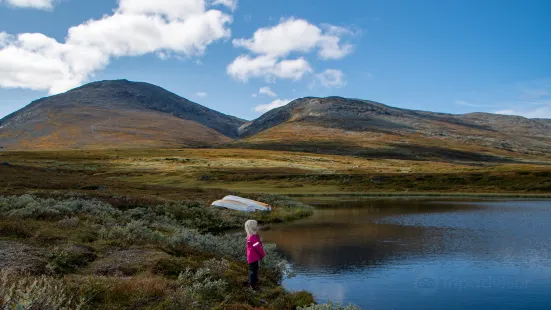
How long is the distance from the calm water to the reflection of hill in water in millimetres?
58

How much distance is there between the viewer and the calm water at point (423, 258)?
58.9 ft

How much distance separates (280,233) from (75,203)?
15.5 m

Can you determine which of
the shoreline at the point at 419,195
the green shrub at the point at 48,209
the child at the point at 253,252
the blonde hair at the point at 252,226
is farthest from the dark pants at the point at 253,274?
the shoreline at the point at 419,195

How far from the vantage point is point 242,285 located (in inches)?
625

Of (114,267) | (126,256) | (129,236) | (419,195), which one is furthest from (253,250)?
(419,195)

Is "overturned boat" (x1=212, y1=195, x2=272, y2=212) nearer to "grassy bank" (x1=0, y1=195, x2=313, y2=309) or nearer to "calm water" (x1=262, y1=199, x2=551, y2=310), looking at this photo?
"calm water" (x1=262, y1=199, x2=551, y2=310)

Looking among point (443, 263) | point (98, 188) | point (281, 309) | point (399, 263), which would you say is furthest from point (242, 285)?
point (98, 188)

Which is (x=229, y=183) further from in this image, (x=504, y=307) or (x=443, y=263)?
(x=504, y=307)

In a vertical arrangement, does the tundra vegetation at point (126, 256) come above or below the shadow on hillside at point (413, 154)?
below

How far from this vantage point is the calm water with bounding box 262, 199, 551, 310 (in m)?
17.9
